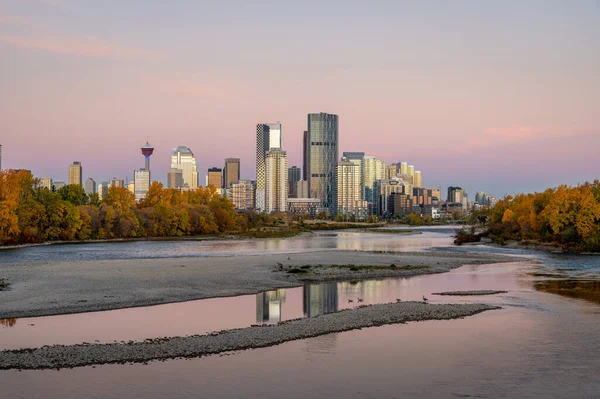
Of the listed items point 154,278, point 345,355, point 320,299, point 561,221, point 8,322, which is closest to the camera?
point 345,355

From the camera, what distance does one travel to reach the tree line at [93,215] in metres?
116

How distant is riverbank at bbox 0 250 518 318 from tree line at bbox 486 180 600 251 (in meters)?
22.4

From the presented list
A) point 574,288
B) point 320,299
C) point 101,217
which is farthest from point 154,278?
point 101,217

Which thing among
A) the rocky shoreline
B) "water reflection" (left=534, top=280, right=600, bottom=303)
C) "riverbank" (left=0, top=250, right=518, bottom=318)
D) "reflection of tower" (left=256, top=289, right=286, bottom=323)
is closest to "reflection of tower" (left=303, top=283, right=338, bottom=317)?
"reflection of tower" (left=256, top=289, right=286, bottom=323)

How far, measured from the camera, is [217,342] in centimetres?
2770

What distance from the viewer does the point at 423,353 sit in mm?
26875

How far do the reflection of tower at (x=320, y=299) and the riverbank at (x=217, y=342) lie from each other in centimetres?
182

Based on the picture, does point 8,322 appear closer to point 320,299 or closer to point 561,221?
point 320,299

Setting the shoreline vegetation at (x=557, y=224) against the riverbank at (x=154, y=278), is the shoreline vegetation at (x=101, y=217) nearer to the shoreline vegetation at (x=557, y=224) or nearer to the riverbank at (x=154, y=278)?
the riverbank at (x=154, y=278)

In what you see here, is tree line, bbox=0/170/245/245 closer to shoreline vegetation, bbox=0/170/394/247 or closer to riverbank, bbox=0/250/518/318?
shoreline vegetation, bbox=0/170/394/247

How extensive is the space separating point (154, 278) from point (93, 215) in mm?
90957

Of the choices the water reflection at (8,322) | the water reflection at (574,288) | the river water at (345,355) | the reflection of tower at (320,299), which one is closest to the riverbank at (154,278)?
the water reflection at (8,322)

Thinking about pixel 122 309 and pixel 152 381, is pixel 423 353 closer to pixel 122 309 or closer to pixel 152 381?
pixel 152 381

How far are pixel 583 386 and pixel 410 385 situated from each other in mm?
5917
